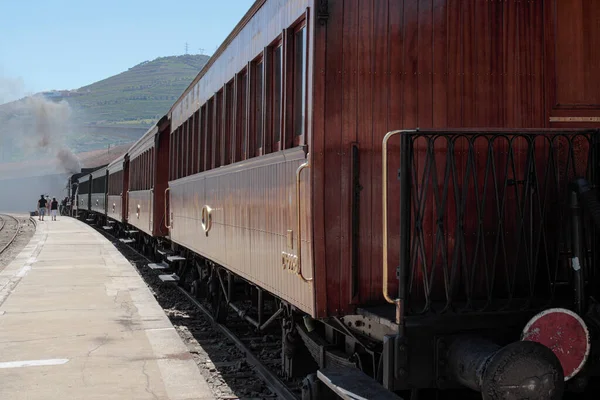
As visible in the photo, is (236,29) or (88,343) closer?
(236,29)

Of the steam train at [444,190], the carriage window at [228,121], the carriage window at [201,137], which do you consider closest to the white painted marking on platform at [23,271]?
the carriage window at [201,137]

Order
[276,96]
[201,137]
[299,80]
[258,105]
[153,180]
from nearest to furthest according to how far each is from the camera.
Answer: [299,80]
[276,96]
[258,105]
[201,137]
[153,180]

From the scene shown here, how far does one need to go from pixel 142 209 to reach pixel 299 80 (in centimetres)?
1362

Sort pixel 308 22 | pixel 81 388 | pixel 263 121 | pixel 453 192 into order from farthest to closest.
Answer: pixel 81 388 < pixel 263 121 < pixel 308 22 < pixel 453 192

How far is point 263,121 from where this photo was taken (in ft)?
20.3

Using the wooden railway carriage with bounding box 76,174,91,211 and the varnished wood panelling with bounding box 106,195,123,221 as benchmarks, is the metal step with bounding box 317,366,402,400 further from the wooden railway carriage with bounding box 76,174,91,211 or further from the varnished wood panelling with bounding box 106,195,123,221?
the wooden railway carriage with bounding box 76,174,91,211

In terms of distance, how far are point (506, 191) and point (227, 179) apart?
3672 millimetres

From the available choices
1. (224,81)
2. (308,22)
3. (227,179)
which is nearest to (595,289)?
(308,22)

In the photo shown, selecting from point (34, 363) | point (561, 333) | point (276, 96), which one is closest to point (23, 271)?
point (34, 363)

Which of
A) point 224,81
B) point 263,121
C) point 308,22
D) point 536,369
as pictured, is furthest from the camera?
point 224,81

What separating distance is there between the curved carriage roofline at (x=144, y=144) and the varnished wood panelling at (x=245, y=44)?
5489mm

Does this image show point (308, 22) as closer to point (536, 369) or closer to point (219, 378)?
point (536, 369)

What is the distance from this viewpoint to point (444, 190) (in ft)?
13.6

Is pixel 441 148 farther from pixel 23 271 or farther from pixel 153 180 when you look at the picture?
pixel 23 271
